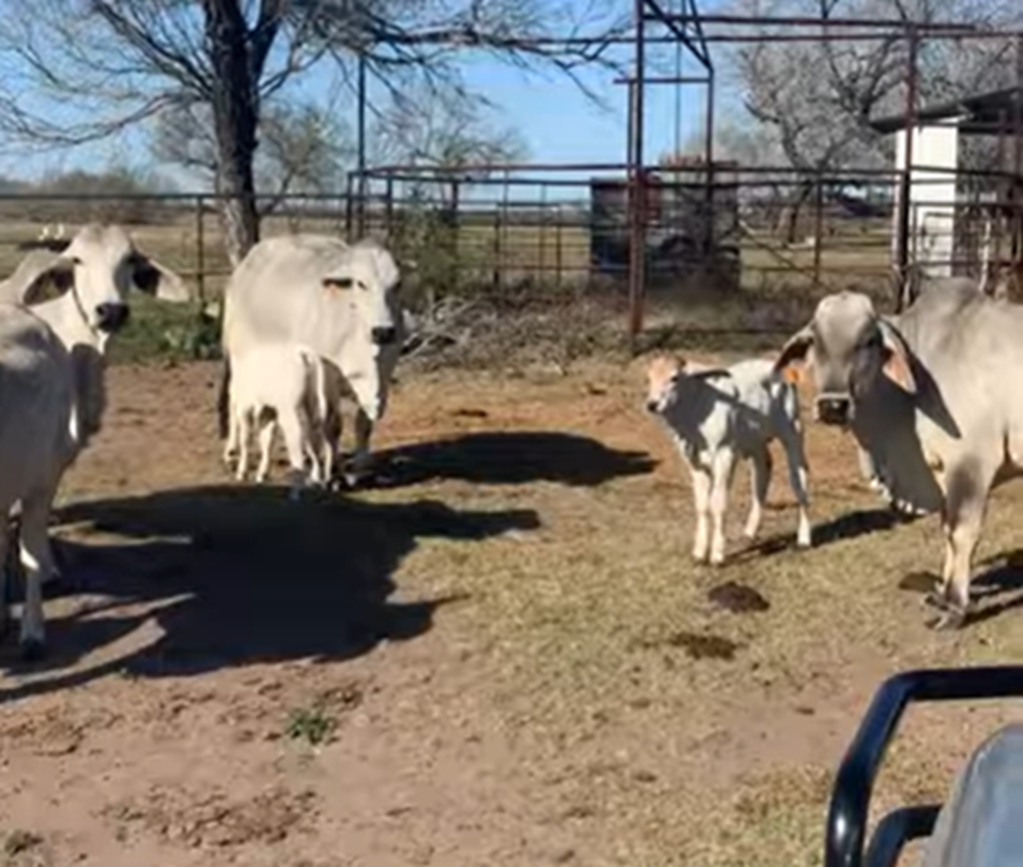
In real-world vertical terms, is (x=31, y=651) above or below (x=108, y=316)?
below

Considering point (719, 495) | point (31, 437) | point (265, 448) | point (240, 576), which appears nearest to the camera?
point (31, 437)

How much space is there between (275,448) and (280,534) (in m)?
2.61

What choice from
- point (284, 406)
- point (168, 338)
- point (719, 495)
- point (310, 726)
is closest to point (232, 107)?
point (168, 338)

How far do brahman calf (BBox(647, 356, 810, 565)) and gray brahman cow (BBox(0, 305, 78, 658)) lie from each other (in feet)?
8.96

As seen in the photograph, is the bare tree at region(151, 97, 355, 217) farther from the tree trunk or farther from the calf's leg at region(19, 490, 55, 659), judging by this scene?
the calf's leg at region(19, 490, 55, 659)

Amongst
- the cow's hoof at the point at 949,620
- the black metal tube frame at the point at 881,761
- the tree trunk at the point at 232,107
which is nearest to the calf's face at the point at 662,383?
the cow's hoof at the point at 949,620

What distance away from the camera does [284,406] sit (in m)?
11.0

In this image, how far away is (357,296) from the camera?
37.0 ft

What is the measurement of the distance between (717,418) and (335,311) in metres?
3.14

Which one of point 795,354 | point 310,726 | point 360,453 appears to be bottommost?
point 310,726

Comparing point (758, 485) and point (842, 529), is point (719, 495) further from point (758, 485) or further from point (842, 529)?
point (842, 529)

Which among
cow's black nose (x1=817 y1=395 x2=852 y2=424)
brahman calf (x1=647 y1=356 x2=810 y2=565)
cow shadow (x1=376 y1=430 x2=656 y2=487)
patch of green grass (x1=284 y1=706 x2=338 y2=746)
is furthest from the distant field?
patch of green grass (x1=284 y1=706 x2=338 y2=746)

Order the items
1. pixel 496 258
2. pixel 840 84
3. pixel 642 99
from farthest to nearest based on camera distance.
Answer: pixel 840 84
pixel 496 258
pixel 642 99

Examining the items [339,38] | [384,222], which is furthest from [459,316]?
[339,38]
